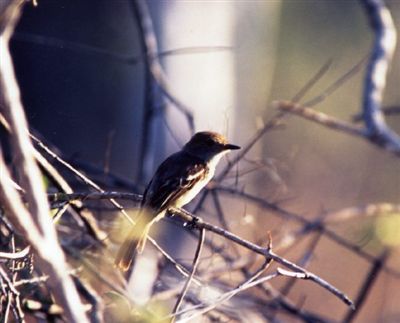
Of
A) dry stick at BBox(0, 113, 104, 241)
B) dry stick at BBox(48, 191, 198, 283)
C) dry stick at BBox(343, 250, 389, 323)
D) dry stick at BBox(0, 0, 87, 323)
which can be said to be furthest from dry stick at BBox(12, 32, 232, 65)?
dry stick at BBox(0, 0, 87, 323)

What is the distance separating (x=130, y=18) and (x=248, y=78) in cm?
256

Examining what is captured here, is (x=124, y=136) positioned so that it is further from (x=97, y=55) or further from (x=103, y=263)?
(x=103, y=263)

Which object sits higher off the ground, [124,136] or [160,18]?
[160,18]

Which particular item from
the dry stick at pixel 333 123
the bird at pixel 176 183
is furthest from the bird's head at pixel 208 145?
the dry stick at pixel 333 123

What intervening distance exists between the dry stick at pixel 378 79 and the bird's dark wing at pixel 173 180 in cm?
148

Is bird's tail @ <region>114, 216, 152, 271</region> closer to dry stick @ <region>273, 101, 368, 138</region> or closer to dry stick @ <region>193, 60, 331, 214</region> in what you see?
dry stick @ <region>193, 60, 331, 214</region>

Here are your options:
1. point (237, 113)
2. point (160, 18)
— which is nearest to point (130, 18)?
point (160, 18)

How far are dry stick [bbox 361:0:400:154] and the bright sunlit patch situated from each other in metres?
1.82

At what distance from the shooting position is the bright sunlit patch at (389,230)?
4.84 meters

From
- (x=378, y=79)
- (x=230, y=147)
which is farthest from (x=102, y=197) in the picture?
(x=230, y=147)

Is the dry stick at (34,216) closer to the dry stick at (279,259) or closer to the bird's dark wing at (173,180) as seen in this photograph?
the dry stick at (279,259)

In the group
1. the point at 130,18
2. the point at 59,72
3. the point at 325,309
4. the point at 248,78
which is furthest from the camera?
the point at 248,78

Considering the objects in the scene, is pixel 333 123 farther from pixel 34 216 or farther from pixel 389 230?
pixel 389 230

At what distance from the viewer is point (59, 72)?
635 cm
